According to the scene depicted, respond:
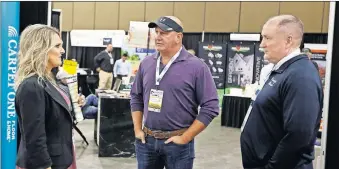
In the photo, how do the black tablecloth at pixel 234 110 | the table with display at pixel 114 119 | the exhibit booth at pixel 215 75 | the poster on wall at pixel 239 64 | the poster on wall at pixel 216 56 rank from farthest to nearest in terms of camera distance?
the poster on wall at pixel 216 56
the poster on wall at pixel 239 64
the black tablecloth at pixel 234 110
the table with display at pixel 114 119
the exhibit booth at pixel 215 75

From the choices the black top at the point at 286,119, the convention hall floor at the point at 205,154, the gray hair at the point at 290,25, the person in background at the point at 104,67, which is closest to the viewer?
the black top at the point at 286,119

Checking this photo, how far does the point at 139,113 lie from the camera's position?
2.39 meters

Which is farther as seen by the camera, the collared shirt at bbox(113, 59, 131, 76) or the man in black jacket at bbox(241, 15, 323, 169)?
the collared shirt at bbox(113, 59, 131, 76)

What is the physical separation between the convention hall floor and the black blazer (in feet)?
7.98

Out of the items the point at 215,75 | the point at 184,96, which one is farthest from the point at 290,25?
the point at 215,75

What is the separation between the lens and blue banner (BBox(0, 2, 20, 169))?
88.3 inches

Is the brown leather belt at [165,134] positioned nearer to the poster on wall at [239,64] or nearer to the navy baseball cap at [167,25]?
the navy baseball cap at [167,25]

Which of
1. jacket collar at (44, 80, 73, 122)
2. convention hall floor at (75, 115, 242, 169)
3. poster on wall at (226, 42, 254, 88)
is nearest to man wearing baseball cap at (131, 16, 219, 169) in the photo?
jacket collar at (44, 80, 73, 122)

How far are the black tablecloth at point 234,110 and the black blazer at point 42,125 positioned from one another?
5.19 metres

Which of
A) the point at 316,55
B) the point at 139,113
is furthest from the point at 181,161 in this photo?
the point at 316,55

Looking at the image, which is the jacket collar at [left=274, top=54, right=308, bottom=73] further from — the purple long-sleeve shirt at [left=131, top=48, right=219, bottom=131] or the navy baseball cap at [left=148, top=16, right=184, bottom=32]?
the navy baseball cap at [left=148, top=16, right=184, bottom=32]

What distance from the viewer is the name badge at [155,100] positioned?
85.8 inches

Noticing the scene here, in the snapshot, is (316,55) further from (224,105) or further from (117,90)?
(117,90)

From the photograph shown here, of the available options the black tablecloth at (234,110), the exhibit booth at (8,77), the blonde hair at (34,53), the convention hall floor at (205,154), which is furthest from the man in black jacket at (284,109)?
the black tablecloth at (234,110)
